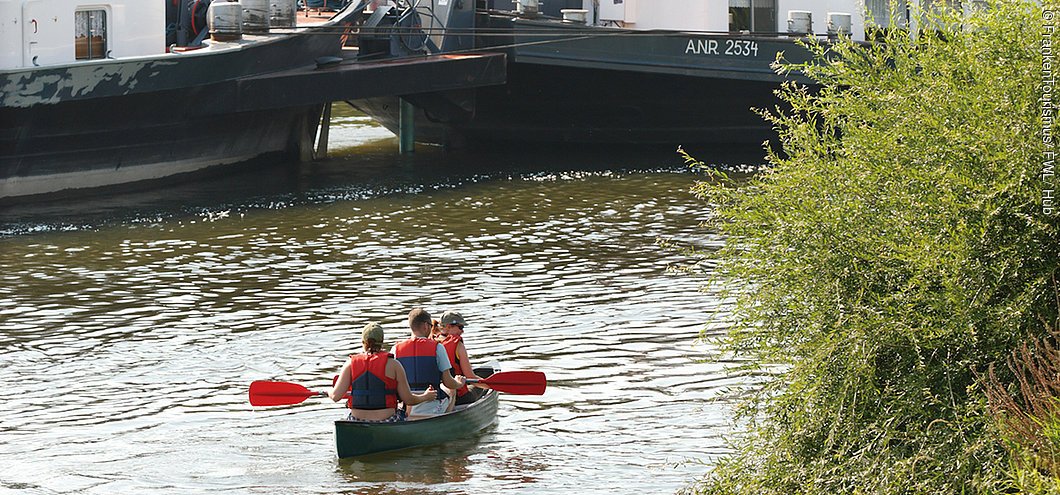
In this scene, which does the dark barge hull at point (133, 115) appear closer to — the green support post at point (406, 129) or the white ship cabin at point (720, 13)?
the green support post at point (406, 129)

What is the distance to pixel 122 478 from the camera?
10047mm

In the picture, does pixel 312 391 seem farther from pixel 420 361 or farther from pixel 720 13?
→ pixel 720 13

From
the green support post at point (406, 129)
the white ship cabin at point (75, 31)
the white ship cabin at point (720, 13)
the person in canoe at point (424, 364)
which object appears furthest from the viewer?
the green support post at point (406, 129)

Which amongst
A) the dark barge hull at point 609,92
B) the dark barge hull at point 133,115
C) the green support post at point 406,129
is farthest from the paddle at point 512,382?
the green support post at point 406,129

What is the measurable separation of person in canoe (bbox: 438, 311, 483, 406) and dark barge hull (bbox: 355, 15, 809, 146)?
14.1 metres

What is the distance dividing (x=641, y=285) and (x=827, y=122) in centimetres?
832

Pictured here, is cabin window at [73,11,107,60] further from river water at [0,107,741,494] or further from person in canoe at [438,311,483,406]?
person in canoe at [438,311,483,406]

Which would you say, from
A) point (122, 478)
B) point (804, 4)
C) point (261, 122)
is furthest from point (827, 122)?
point (804, 4)

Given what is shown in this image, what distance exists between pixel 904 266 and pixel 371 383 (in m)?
4.40

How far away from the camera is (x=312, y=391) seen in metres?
11.1

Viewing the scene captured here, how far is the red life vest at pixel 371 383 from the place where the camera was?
10.6 m

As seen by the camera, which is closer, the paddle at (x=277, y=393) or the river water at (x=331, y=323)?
the river water at (x=331, y=323)

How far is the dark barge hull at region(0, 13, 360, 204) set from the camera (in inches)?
812

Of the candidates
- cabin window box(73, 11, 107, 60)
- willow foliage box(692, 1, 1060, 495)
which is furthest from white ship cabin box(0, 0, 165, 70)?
willow foliage box(692, 1, 1060, 495)
